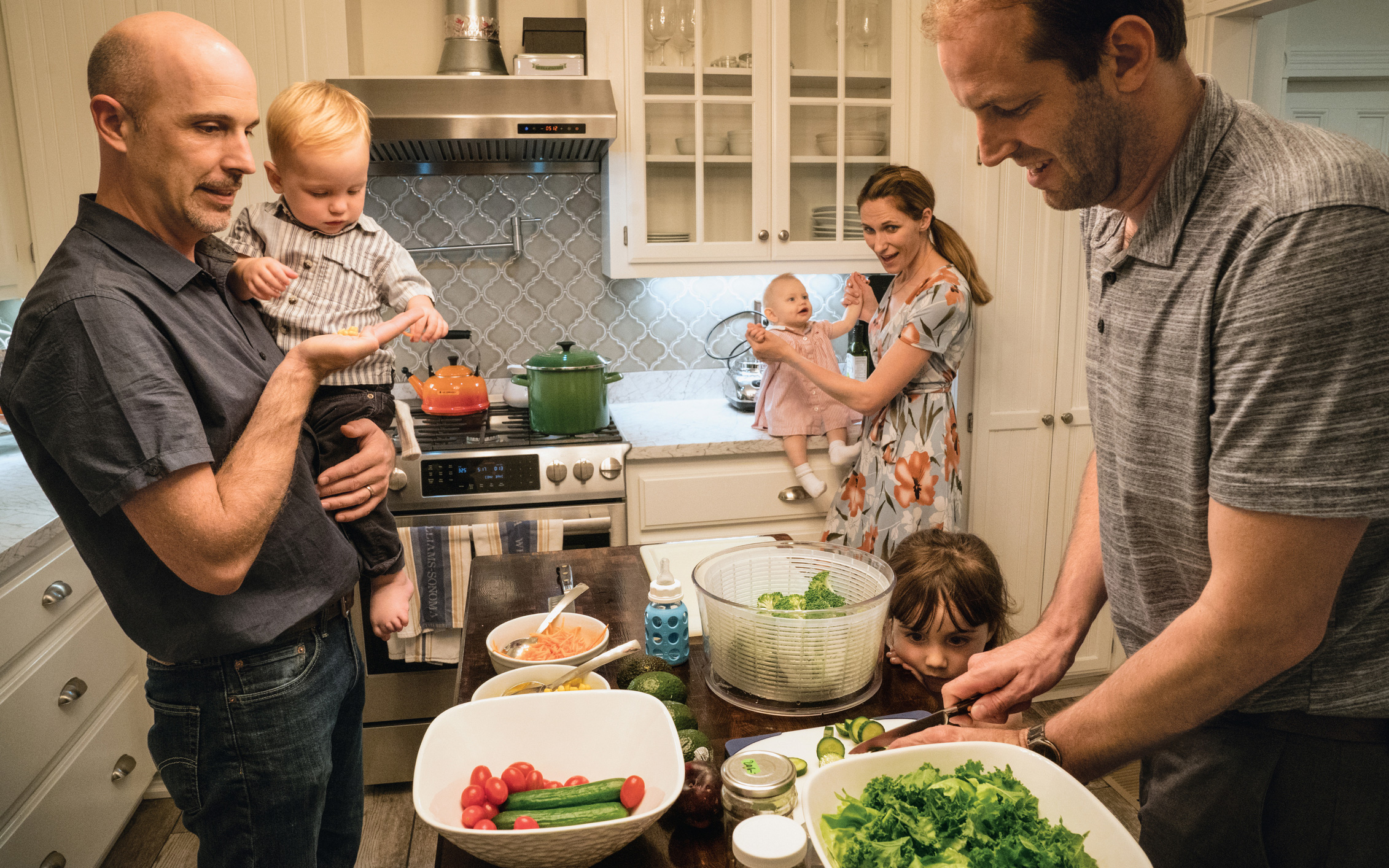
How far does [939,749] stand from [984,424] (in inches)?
81.8

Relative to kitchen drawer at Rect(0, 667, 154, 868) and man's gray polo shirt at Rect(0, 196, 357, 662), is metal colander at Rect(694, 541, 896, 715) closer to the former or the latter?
man's gray polo shirt at Rect(0, 196, 357, 662)

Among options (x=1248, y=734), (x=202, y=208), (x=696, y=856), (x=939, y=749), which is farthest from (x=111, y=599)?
(x=1248, y=734)

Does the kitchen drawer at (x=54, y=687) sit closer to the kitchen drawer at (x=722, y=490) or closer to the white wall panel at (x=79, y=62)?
the white wall panel at (x=79, y=62)

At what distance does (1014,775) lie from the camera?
0.92 meters

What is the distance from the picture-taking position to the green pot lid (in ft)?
8.95

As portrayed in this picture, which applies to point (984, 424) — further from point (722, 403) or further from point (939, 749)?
point (939, 749)

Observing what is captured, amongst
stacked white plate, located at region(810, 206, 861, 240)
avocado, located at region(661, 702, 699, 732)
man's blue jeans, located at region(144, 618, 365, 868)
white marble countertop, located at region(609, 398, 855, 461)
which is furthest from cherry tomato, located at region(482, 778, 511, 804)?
stacked white plate, located at region(810, 206, 861, 240)

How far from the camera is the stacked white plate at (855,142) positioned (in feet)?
10.1

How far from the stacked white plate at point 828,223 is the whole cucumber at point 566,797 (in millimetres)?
2469

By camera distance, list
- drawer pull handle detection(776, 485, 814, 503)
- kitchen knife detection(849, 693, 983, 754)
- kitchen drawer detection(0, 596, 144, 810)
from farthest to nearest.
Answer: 1. drawer pull handle detection(776, 485, 814, 503)
2. kitchen drawer detection(0, 596, 144, 810)
3. kitchen knife detection(849, 693, 983, 754)

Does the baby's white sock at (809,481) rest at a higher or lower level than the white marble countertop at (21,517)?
lower

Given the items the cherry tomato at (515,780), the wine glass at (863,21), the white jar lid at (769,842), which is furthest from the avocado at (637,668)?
the wine glass at (863,21)

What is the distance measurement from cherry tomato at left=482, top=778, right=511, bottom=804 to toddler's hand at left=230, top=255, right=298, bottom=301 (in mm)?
930

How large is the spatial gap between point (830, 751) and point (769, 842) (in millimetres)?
233
